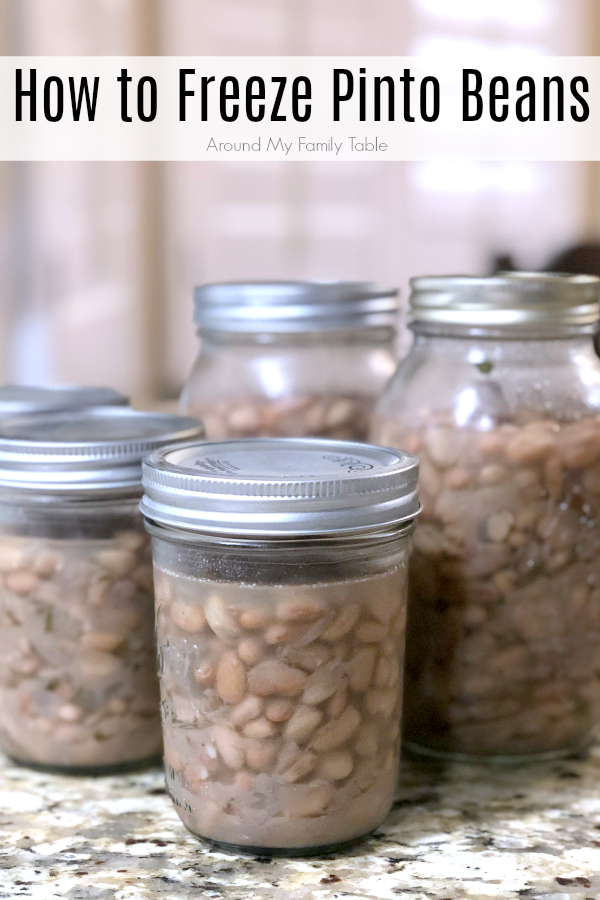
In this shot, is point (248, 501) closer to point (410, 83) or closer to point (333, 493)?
point (333, 493)

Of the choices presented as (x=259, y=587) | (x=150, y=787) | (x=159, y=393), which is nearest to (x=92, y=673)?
(x=150, y=787)

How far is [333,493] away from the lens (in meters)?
0.62

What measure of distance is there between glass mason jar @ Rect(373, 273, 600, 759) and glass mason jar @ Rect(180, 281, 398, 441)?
10 centimetres

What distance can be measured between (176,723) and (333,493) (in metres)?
0.19

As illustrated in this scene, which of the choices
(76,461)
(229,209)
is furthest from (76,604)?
(229,209)

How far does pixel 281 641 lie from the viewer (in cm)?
62

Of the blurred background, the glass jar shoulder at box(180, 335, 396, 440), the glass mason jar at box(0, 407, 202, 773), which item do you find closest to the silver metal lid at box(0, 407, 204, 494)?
the glass mason jar at box(0, 407, 202, 773)

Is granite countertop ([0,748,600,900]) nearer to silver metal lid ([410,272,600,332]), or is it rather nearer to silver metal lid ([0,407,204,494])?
silver metal lid ([0,407,204,494])

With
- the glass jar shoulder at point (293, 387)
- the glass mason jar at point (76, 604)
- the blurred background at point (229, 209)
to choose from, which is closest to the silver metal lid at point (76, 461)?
the glass mason jar at point (76, 604)

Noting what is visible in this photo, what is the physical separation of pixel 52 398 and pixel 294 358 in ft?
0.77

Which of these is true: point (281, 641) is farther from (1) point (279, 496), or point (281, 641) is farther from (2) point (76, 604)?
(2) point (76, 604)

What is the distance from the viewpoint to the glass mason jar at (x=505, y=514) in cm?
76

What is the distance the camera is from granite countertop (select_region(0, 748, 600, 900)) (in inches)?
24.6

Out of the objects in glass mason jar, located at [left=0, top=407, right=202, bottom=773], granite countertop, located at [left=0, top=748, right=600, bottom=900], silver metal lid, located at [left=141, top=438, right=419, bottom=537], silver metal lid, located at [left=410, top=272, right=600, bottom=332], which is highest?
silver metal lid, located at [left=410, top=272, right=600, bottom=332]
